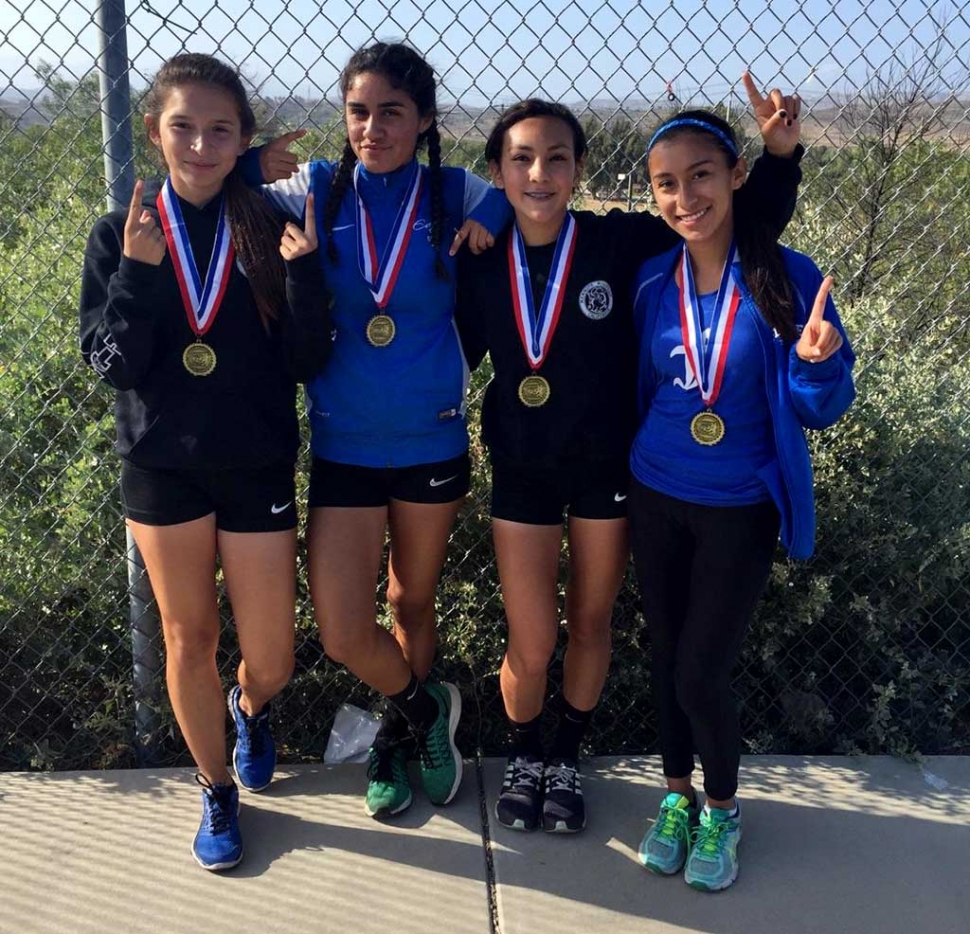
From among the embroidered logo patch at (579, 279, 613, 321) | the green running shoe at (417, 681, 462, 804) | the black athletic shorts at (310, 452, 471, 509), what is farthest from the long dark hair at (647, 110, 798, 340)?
the green running shoe at (417, 681, 462, 804)

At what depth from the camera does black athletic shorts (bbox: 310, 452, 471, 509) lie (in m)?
2.88

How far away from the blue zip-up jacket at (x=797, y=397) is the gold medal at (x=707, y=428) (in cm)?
14

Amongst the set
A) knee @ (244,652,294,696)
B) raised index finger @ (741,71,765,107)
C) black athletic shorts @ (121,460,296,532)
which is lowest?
knee @ (244,652,294,696)

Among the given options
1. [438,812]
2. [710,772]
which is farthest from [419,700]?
[710,772]

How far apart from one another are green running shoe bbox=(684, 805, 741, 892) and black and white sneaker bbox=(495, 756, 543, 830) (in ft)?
1.64

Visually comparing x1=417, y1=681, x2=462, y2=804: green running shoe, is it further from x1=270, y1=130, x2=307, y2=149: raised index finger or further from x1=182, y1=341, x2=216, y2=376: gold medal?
x1=270, y1=130, x2=307, y2=149: raised index finger

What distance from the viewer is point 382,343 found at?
2758mm

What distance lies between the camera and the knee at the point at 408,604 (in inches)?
123

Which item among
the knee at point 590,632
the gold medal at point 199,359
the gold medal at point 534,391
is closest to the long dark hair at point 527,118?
the gold medal at point 534,391

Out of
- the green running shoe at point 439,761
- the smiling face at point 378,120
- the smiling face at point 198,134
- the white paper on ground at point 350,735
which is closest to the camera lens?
the smiling face at point 198,134

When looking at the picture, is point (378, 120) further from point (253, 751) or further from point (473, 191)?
point (253, 751)

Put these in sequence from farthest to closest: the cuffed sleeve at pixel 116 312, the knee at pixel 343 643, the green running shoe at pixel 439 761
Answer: the green running shoe at pixel 439 761 < the knee at pixel 343 643 < the cuffed sleeve at pixel 116 312

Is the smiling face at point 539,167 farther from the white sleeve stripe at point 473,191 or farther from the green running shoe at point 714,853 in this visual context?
the green running shoe at point 714,853

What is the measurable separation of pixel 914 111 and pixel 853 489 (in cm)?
340
